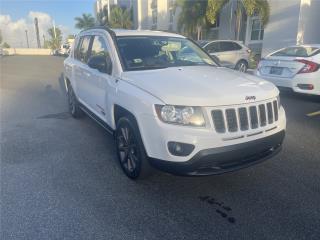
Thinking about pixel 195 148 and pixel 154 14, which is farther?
pixel 154 14

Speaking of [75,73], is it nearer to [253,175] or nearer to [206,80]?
[206,80]

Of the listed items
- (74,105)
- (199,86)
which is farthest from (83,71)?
(199,86)

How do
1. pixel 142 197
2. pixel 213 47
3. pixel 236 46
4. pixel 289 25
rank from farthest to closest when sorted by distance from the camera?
pixel 289 25, pixel 236 46, pixel 213 47, pixel 142 197

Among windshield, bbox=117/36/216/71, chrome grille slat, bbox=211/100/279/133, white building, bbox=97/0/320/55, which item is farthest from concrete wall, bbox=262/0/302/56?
chrome grille slat, bbox=211/100/279/133

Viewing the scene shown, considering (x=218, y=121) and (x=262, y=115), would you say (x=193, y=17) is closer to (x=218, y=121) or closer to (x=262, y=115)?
(x=262, y=115)

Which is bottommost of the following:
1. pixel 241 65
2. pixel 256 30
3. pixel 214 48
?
pixel 241 65

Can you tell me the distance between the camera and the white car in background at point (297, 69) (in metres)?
6.95

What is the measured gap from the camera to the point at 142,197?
3264mm

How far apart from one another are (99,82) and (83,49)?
5.17 ft

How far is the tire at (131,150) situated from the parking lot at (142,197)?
0.17 meters

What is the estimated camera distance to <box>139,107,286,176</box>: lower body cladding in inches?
112

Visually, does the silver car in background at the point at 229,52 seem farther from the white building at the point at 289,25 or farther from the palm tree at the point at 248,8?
the white building at the point at 289,25

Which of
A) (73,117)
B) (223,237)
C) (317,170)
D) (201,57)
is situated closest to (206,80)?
(201,57)

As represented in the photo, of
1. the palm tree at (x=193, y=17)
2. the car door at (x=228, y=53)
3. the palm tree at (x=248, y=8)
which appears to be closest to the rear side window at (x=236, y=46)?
the car door at (x=228, y=53)
